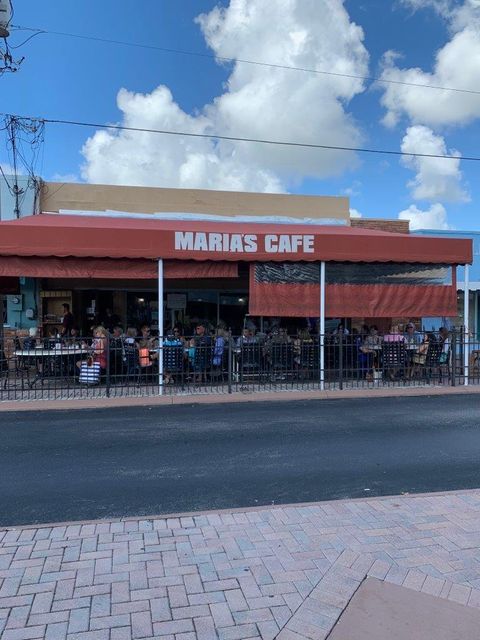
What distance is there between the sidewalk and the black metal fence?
0.44m

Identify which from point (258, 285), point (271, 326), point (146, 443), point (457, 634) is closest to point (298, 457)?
point (146, 443)

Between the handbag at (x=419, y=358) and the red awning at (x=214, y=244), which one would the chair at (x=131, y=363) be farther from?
the handbag at (x=419, y=358)

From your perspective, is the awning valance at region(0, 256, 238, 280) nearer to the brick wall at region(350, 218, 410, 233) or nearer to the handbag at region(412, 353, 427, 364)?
the handbag at region(412, 353, 427, 364)

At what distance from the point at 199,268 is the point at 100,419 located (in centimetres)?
473

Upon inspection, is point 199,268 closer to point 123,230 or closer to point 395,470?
point 123,230

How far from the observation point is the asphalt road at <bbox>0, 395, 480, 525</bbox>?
4.95 meters

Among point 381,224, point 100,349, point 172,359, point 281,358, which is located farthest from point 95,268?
point 381,224

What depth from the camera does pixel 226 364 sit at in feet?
39.5

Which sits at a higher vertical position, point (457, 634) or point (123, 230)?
point (123, 230)

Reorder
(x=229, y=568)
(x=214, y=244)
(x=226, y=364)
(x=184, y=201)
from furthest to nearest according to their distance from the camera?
(x=184, y=201), (x=226, y=364), (x=214, y=244), (x=229, y=568)

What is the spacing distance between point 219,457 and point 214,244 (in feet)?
21.4

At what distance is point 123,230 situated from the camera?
11500mm

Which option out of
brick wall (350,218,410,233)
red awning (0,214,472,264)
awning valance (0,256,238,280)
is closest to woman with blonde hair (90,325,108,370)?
awning valance (0,256,238,280)

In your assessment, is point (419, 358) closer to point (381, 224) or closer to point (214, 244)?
point (214, 244)
